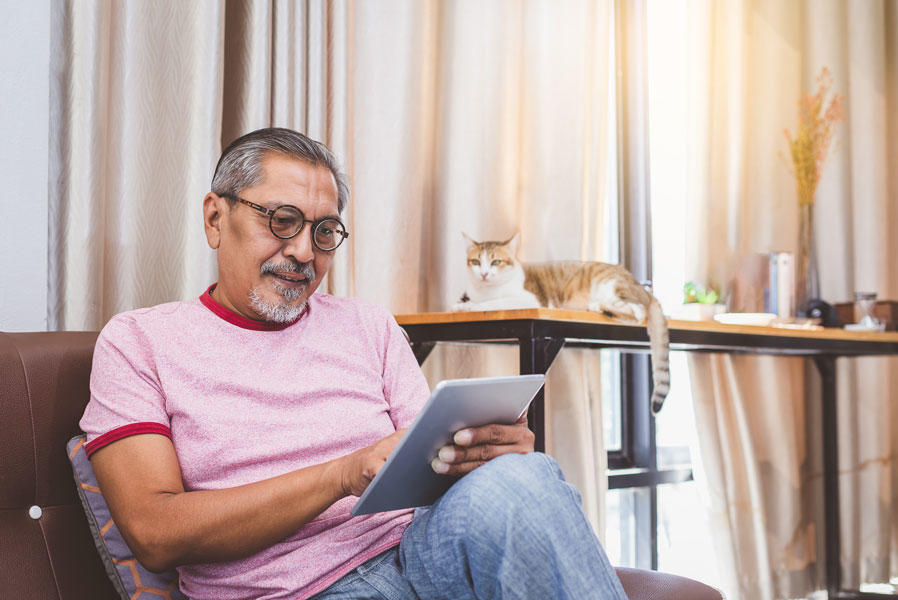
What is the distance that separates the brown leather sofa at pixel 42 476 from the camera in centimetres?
102

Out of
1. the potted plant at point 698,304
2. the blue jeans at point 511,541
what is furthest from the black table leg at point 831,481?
the blue jeans at point 511,541

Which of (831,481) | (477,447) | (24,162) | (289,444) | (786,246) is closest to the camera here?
(477,447)

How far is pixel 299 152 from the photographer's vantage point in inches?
48.3

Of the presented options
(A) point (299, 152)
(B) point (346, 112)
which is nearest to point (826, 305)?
(B) point (346, 112)

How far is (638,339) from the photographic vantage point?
185 cm

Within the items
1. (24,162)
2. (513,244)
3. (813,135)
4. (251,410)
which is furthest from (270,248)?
(813,135)

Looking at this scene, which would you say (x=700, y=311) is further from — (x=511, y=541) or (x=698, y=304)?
(x=511, y=541)

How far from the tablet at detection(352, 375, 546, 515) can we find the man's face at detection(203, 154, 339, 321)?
0.37m

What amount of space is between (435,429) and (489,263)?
1.10m

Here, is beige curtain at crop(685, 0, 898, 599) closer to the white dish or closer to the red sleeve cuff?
the white dish

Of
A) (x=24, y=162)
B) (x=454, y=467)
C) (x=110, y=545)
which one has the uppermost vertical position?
(x=24, y=162)

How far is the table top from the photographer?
1571 mm

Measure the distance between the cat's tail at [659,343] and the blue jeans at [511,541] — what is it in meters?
0.93

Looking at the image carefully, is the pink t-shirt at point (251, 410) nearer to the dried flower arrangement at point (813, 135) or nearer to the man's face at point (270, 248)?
the man's face at point (270, 248)
